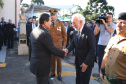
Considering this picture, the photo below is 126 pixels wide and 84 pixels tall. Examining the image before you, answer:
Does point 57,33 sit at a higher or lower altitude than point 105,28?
lower

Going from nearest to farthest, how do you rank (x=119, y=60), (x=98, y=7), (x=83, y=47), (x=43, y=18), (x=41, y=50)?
(x=119, y=60) → (x=41, y=50) → (x=43, y=18) → (x=83, y=47) → (x=98, y=7)

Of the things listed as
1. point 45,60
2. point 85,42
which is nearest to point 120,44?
point 85,42

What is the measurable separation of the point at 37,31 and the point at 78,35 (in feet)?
2.91

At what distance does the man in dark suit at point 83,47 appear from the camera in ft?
10.3

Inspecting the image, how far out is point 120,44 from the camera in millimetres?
2299

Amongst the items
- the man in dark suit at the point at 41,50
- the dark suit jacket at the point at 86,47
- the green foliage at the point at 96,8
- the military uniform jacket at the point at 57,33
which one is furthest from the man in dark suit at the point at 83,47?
the green foliage at the point at 96,8

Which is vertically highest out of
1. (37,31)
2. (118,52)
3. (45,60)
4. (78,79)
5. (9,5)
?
(9,5)

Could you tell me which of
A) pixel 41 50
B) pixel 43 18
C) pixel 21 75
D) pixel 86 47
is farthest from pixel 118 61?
pixel 21 75

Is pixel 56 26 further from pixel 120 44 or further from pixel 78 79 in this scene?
pixel 120 44

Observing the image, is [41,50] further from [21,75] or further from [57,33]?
[21,75]

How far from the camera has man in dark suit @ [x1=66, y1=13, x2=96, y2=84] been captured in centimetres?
313

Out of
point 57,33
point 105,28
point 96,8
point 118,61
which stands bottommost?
point 118,61

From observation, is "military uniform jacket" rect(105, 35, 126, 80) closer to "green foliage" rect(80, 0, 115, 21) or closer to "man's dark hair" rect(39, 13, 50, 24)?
"man's dark hair" rect(39, 13, 50, 24)

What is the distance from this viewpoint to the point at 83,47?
10.6 ft
